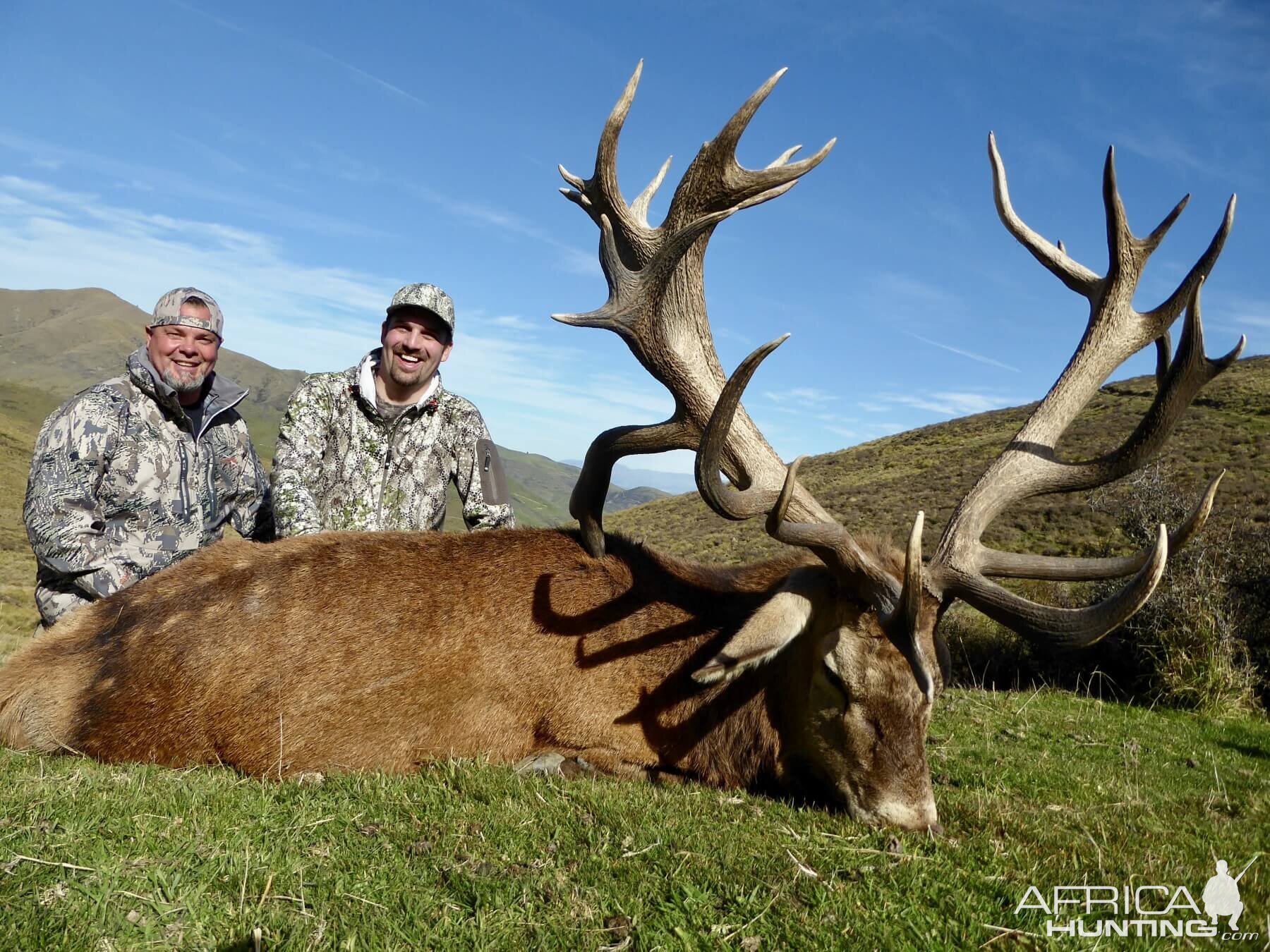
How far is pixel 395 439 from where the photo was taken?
7.12 meters

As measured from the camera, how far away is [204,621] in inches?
184

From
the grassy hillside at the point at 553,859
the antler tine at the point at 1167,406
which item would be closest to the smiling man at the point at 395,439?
the grassy hillside at the point at 553,859

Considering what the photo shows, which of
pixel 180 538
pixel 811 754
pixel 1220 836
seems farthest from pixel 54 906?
pixel 1220 836

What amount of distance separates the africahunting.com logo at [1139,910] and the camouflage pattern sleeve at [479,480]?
495 centimetres

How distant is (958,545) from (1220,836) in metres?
2.08

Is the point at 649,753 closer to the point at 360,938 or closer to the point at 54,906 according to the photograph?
the point at 360,938

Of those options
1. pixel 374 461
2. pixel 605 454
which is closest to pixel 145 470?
pixel 374 461

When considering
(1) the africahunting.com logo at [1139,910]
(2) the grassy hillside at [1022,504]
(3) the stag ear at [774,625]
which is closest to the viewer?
(1) the africahunting.com logo at [1139,910]

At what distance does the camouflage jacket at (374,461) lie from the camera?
665 centimetres

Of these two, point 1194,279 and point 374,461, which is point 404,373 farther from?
point 1194,279

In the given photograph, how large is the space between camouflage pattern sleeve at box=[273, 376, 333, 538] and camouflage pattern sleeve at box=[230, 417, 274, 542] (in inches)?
27.6

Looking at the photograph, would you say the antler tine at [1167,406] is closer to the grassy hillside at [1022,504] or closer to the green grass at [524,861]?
the grassy hillside at [1022,504]

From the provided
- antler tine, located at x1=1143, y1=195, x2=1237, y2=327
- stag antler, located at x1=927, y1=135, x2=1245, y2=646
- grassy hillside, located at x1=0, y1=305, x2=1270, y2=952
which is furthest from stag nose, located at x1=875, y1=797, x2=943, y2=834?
antler tine, located at x1=1143, y1=195, x2=1237, y2=327

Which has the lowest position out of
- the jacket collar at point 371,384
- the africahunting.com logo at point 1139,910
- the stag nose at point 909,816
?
the stag nose at point 909,816
